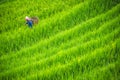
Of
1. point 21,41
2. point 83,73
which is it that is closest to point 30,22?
point 21,41

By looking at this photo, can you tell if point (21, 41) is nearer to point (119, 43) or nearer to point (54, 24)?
point (54, 24)

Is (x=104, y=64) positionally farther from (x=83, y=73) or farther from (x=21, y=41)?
(x=21, y=41)

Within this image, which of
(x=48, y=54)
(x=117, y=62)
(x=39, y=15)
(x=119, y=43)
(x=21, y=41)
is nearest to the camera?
(x=117, y=62)

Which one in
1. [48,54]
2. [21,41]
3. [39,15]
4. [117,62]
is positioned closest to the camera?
[117,62]

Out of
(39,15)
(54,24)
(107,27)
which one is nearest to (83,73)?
(107,27)

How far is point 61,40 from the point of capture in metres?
5.07

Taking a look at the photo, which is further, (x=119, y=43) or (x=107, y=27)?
(x=107, y=27)

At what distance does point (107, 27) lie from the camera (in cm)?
481

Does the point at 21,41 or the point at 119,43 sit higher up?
the point at 119,43

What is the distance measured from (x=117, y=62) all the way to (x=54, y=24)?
6.98 ft

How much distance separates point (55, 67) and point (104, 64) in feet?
2.68

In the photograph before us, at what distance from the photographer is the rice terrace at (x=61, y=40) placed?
4125 mm

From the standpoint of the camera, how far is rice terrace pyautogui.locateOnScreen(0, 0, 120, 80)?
4.12 metres

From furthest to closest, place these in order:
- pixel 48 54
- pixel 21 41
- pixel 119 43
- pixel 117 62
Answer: pixel 21 41 < pixel 48 54 < pixel 119 43 < pixel 117 62
